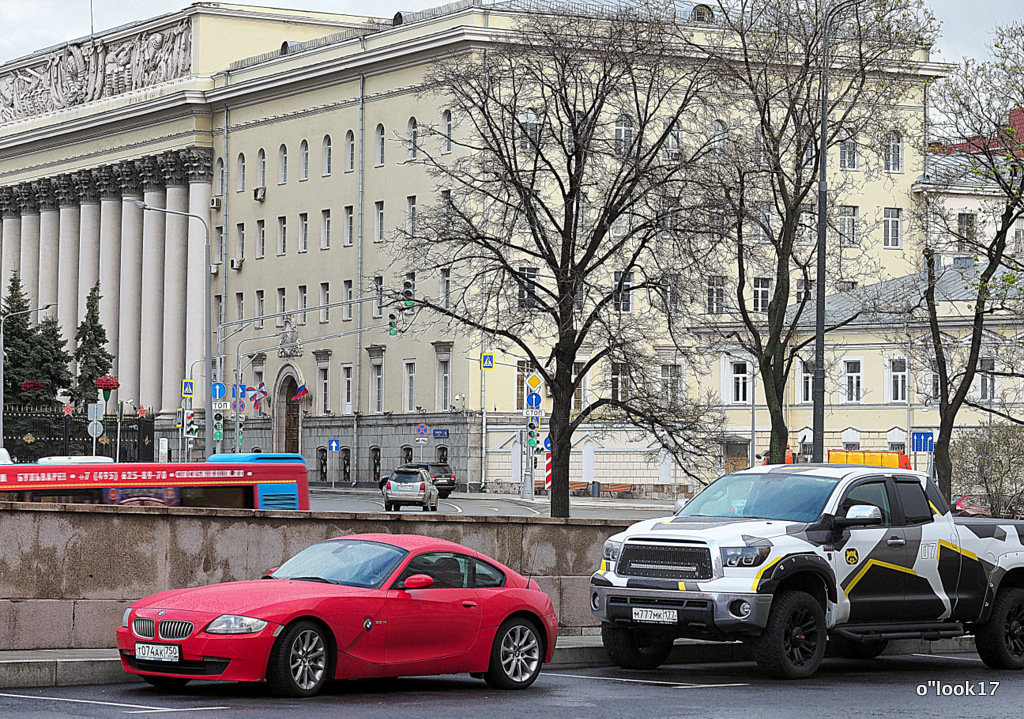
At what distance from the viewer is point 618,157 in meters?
41.1

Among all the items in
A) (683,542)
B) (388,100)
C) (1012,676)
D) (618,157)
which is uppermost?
(388,100)

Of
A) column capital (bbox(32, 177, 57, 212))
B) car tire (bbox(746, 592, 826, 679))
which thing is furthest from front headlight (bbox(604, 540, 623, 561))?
column capital (bbox(32, 177, 57, 212))

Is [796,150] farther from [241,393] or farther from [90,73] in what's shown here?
[90,73]

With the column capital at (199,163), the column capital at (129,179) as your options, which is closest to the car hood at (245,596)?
the column capital at (199,163)

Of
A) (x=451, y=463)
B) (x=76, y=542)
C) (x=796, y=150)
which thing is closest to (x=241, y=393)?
(x=451, y=463)

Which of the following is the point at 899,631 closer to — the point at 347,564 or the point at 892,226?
the point at 347,564

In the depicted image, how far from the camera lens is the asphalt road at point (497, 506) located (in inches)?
2820

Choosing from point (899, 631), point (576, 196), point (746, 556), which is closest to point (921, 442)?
point (576, 196)

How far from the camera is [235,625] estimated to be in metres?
16.4

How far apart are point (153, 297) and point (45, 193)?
15.3m

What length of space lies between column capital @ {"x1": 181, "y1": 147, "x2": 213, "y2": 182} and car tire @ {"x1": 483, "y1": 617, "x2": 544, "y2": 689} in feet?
304

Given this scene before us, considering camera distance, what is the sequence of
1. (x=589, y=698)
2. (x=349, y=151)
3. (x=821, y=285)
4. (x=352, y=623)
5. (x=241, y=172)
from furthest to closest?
(x=241, y=172)
(x=349, y=151)
(x=821, y=285)
(x=589, y=698)
(x=352, y=623)

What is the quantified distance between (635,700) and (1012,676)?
17.1ft

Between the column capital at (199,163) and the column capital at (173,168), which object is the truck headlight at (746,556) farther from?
the column capital at (173,168)
